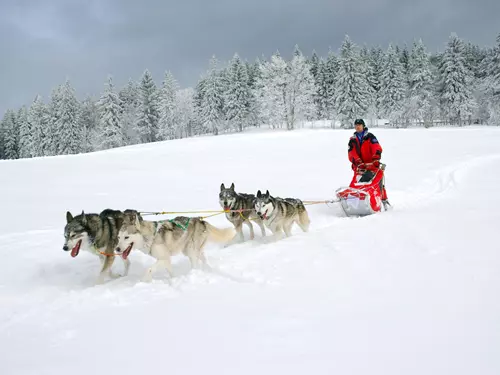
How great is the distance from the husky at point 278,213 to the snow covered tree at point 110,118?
1734 inches

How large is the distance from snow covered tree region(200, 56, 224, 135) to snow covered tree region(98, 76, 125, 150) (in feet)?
42.9

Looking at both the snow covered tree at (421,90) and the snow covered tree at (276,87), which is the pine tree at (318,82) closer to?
the snow covered tree at (276,87)

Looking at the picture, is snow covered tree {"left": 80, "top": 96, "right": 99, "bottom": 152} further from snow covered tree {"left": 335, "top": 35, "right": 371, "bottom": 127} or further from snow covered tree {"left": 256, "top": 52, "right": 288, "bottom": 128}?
snow covered tree {"left": 335, "top": 35, "right": 371, "bottom": 127}

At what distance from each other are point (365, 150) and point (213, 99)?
150ft

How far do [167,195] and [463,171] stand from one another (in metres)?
12.9

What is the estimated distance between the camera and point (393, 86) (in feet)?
169

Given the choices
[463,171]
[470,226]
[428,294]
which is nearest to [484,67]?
[463,171]

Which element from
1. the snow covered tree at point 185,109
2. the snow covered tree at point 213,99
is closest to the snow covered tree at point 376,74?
the snow covered tree at point 213,99

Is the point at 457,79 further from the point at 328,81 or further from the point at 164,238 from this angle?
the point at 164,238

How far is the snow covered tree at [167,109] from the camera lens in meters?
51.4

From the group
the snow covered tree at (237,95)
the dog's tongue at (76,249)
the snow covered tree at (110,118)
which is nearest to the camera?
the dog's tongue at (76,249)

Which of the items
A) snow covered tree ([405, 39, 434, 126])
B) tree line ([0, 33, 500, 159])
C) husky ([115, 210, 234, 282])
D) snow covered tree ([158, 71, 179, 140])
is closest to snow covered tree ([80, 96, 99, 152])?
tree line ([0, 33, 500, 159])

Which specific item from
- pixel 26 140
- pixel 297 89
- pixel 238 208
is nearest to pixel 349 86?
pixel 297 89

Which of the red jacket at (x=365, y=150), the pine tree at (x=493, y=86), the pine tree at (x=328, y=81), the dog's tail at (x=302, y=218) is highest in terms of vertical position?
the pine tree at (x=328, y=81)
